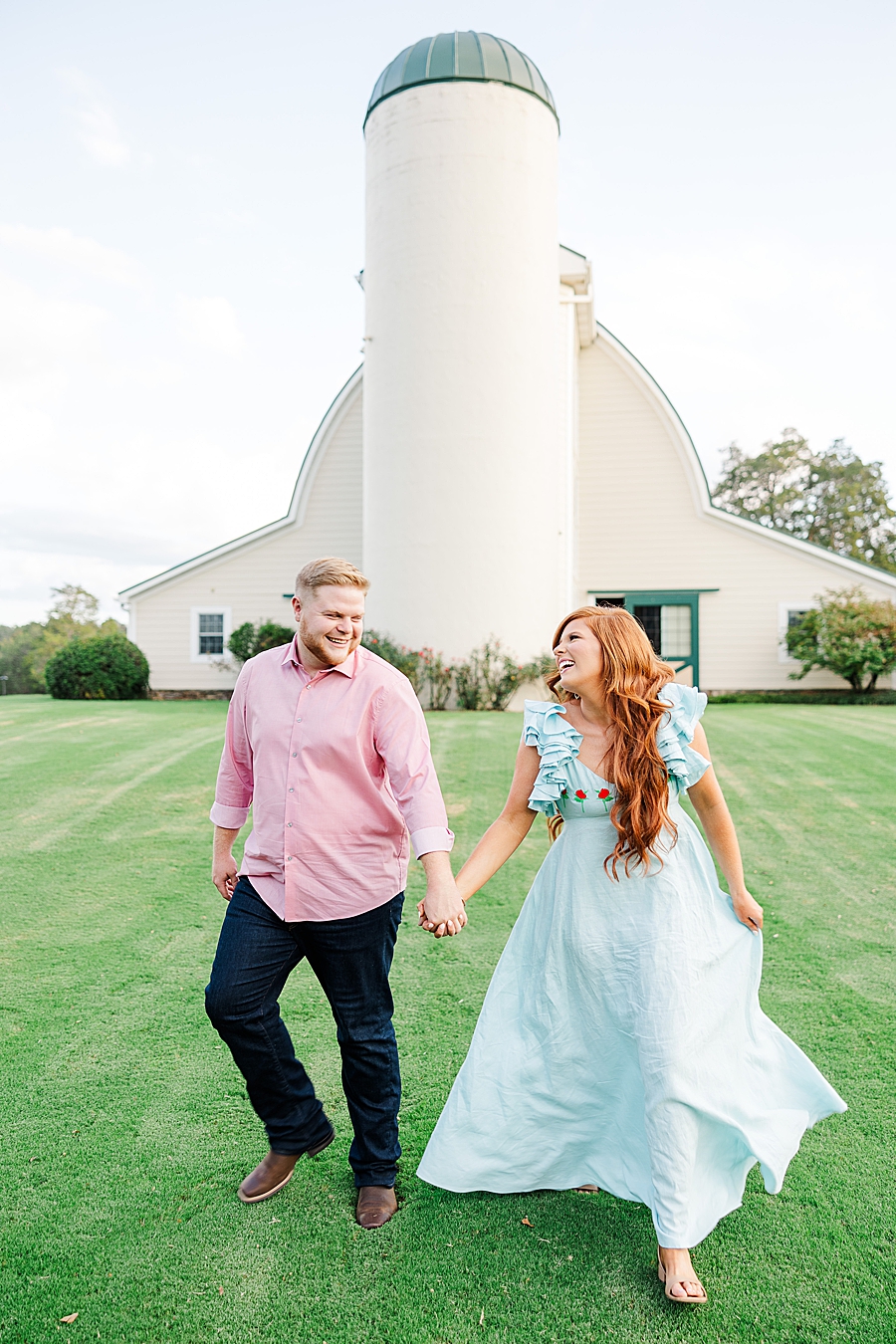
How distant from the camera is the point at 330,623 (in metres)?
2.78

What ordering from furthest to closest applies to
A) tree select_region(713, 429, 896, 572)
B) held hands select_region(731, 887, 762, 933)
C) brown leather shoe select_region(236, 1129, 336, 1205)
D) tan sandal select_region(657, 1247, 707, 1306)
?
tree select_region(713, 429, 896, 572)
brown leather shoe select_region(236, 1129, 336, 1205)
held hands select_region(731, 887, 762, 933)
tan sandal select_region(657, 1247, 707, 1306)

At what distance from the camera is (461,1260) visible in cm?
269

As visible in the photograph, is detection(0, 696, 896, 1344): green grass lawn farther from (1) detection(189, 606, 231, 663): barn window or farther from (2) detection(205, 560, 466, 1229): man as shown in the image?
(1) detection(189, 606, 231, 663): barn window

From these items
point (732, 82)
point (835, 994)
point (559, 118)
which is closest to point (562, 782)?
point (835, 994)

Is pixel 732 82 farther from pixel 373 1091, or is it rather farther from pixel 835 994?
pixel 373 1091

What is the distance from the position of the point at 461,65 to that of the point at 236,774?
17478 mm

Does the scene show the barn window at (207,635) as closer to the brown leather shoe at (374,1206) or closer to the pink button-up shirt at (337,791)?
the pink button-up shirt at (337,791)

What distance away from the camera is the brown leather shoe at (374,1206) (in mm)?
2834

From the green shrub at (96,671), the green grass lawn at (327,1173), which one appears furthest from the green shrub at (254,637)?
the green grass lawn at (327,1173)

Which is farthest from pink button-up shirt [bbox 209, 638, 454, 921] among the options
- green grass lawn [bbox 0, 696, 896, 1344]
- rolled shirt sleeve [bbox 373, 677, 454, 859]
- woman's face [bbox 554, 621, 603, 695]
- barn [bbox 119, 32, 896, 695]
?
barn [bbox 119, 32, 896, 695]

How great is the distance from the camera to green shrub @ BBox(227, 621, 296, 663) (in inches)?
808

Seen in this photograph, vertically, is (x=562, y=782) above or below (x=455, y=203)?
below

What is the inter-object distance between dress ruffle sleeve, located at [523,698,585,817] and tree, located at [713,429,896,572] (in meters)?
43.2

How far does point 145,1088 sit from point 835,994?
3.37 m
